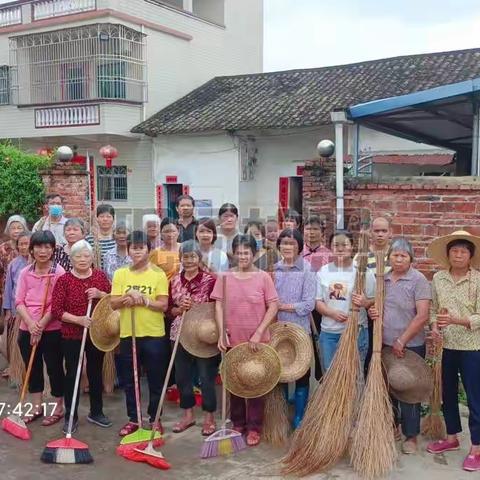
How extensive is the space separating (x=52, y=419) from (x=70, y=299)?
102 cm

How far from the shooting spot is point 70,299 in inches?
160

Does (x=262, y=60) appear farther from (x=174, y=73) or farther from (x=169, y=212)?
(x=169, y=212)

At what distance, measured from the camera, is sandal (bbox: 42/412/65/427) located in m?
4.35

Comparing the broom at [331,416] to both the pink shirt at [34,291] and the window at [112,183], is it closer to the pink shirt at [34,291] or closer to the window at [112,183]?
the pink shirt at [34,291]

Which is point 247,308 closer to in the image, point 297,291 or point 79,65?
point 297,291

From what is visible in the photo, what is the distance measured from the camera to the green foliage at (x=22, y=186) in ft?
34.8

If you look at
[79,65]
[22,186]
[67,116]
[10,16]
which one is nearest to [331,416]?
[22,186]

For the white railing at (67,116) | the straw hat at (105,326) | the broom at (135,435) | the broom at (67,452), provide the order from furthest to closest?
the white railing at (67,116)
the straw hat at (105,326)
the broom at (135,435)
the broom at (67,452)

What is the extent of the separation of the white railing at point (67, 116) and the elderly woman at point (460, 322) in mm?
12833

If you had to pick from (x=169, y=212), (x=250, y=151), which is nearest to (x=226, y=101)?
(x=250, y=151)

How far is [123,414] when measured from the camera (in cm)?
459

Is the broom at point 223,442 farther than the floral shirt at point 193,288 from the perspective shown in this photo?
No

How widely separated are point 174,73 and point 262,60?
15.7 feet

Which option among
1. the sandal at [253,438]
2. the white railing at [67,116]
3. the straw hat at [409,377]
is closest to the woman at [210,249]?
the sandal at [253,438]
